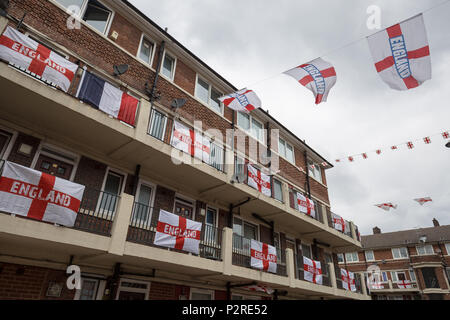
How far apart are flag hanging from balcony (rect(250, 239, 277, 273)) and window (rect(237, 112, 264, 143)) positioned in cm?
655

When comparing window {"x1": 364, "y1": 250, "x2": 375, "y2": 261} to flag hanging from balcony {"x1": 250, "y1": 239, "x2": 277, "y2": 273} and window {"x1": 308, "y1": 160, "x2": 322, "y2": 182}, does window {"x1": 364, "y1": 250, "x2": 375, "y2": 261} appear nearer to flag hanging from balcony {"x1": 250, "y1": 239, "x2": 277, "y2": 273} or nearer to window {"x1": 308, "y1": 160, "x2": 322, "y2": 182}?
window {"x1": 308, "y1": 160, "x2": 322, "y2": 182}

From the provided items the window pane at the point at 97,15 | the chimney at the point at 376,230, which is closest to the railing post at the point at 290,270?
the window pane at the point at 97,15

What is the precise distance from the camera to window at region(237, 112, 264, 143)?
1520 cm

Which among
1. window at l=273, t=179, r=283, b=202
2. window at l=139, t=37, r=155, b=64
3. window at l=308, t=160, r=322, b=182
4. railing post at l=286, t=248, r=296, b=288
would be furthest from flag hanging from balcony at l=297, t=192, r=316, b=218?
window at l=139, t=37, r=155, b=64

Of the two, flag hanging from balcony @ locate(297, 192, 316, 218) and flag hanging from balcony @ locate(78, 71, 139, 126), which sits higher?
flag hanging from balcony @ locate(78, 71, 139, 126)

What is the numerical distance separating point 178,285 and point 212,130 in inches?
262

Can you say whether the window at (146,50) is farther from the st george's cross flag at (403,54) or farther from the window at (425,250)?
the window at (425,250)

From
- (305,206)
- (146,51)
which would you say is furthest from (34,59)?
(305,206)

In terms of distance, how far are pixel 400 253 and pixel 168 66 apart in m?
41.1

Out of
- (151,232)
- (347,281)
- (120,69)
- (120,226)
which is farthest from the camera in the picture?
(347,281)

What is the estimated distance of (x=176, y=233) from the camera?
8.44m

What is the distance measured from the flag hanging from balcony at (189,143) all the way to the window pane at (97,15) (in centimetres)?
484

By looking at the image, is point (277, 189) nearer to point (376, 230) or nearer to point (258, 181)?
point (258, 181)
